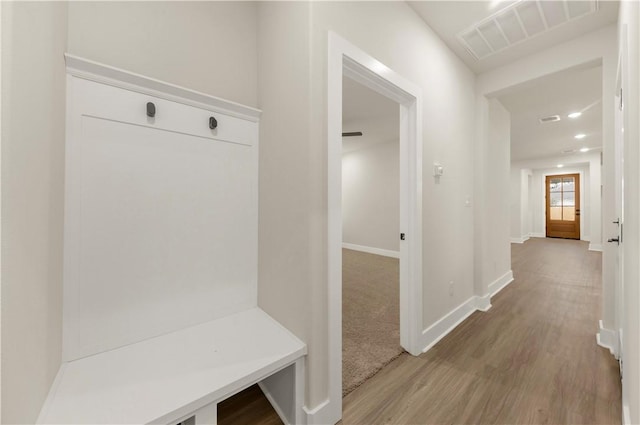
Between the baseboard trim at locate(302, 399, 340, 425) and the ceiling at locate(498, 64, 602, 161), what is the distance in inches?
131

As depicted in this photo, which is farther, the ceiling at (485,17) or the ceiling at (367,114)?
the ceiling at (367,114)

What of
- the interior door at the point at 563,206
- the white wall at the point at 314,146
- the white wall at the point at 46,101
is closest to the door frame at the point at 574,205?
the interior door at the point at 563,206

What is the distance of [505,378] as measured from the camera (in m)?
1.63

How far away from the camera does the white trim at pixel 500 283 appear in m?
3.10

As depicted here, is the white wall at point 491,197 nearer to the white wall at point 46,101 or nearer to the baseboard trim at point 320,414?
the baseboard trim at point 320,414

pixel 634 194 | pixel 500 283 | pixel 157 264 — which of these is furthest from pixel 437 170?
pixel 500 283

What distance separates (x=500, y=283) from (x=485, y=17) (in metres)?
3.11

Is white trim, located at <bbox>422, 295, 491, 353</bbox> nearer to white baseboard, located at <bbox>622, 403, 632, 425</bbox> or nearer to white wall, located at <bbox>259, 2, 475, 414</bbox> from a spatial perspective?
white wall, located at <bbox>259, 2, 475, 414</bbox>

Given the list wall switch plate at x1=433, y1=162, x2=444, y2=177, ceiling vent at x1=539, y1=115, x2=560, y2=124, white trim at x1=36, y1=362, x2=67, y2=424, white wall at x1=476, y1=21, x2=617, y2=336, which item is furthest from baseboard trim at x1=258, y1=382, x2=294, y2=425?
ceiling vent at x1=539, y1=115, x2=560, y2=124

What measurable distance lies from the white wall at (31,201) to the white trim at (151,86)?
0.08 metres

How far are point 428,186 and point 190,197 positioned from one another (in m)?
1.81

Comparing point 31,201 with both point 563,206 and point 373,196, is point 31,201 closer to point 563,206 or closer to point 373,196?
point 373,196

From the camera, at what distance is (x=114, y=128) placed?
1.21 meters

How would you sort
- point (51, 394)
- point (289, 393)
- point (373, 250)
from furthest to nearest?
point (373, 250) < point (289, 393) < point (51, 394)
